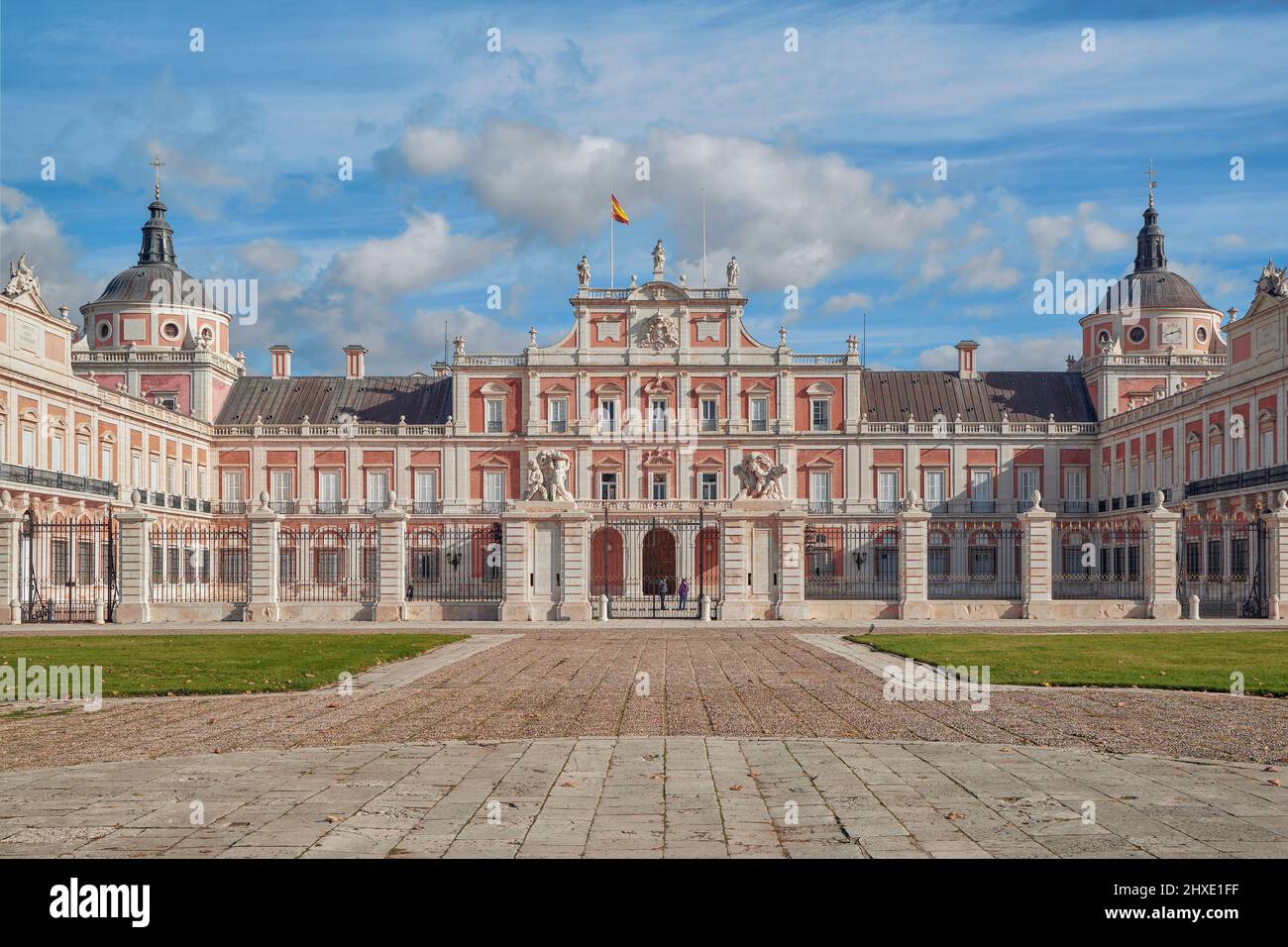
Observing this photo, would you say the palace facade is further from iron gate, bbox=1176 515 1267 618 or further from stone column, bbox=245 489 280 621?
stone column, bbox=245 489 280 621

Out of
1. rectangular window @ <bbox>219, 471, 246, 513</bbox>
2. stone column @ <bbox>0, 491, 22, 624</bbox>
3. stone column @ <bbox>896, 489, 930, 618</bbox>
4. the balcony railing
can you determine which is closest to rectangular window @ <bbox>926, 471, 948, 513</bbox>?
stone column @ <bbox>896, 489, 930, 618</bbox>

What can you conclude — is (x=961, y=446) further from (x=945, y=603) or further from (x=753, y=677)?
(x=753, y=677)

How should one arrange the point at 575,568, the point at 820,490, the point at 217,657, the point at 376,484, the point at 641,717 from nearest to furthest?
the point at 641,717, the point at 217,657, the point at 575,568, the point at 820,490, the point at 376,484

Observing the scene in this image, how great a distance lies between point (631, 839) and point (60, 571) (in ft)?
134

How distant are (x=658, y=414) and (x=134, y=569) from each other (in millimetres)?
34250

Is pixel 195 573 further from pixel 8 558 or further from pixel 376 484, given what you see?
pixel 376 484

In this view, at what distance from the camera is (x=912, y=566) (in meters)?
31.1

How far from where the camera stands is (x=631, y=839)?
721 cm

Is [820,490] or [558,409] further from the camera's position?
[820,490]

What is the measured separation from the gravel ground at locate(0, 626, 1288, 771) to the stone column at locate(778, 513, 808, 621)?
13284mm

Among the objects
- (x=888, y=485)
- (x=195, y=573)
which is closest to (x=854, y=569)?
(x=888, y=485)

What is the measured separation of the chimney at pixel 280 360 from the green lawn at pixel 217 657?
43.9 metres

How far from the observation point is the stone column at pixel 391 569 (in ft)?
103

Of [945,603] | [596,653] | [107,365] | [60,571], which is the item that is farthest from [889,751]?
[107,365]
